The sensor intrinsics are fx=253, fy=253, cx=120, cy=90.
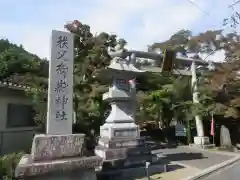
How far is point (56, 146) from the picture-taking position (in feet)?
20.3

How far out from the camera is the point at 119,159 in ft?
36.2

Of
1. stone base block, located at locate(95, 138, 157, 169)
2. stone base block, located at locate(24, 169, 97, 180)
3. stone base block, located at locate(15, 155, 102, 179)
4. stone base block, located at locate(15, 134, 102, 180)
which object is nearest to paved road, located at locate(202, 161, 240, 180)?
stone base block, located at locate(95, 138, 157, 169)

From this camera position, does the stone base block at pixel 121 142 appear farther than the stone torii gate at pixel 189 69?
No

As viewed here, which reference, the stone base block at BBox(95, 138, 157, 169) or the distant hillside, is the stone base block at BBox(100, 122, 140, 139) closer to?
the stone base block at BBox(95, 138, 157, 169)

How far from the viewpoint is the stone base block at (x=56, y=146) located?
236 inches

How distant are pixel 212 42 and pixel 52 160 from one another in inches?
950

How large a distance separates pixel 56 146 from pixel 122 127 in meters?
6.09

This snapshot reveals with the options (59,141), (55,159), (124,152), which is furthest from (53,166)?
(124,152)

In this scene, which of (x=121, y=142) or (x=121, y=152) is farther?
(x=121, y=142)

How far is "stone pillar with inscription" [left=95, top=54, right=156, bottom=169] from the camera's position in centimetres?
1132

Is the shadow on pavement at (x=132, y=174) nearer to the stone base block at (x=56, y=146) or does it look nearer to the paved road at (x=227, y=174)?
the paved road at (x=227, y=174)

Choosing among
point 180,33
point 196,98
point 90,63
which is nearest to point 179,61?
point 196,98

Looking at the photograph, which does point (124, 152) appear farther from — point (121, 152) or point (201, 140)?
point (201, 140)

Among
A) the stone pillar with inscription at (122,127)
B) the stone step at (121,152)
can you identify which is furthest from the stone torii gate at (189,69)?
the stone step at (121,152)
